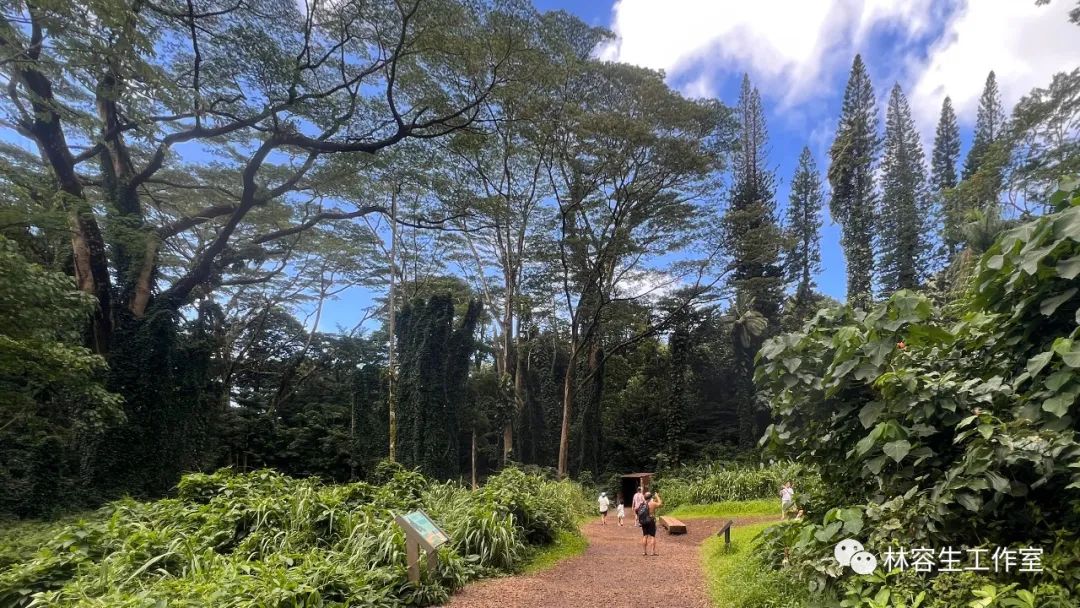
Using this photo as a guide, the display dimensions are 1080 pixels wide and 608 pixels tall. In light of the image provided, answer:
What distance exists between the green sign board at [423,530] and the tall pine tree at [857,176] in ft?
77.4

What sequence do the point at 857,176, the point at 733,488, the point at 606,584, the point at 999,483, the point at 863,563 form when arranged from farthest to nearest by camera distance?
the point at 857,176 → the point at 733,488 → the point at 606,584 → the point at 863,563 → the point at 999,483

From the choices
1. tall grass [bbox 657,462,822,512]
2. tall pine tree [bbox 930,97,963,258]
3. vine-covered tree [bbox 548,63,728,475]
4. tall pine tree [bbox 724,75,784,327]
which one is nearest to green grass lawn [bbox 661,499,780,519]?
tall grass [bbox 657,462,822,512]

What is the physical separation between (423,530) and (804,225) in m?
25.7

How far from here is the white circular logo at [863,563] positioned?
9.00 ft

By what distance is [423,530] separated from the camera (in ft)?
14.5

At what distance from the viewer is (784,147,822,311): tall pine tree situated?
81.7 feet

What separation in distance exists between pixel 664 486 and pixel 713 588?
1234cm

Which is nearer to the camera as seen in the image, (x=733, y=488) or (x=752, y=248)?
(x=733, y=488)

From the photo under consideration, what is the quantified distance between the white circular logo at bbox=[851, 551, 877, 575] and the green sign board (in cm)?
289

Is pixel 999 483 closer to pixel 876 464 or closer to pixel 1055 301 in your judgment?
pixel 876 464

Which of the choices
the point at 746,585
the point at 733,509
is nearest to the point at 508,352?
the point at 733,509

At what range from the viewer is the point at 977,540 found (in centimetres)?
262

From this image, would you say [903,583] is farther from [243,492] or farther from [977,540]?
[243,492]

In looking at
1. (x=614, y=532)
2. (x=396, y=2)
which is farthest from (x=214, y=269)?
(x=614, y=532)
